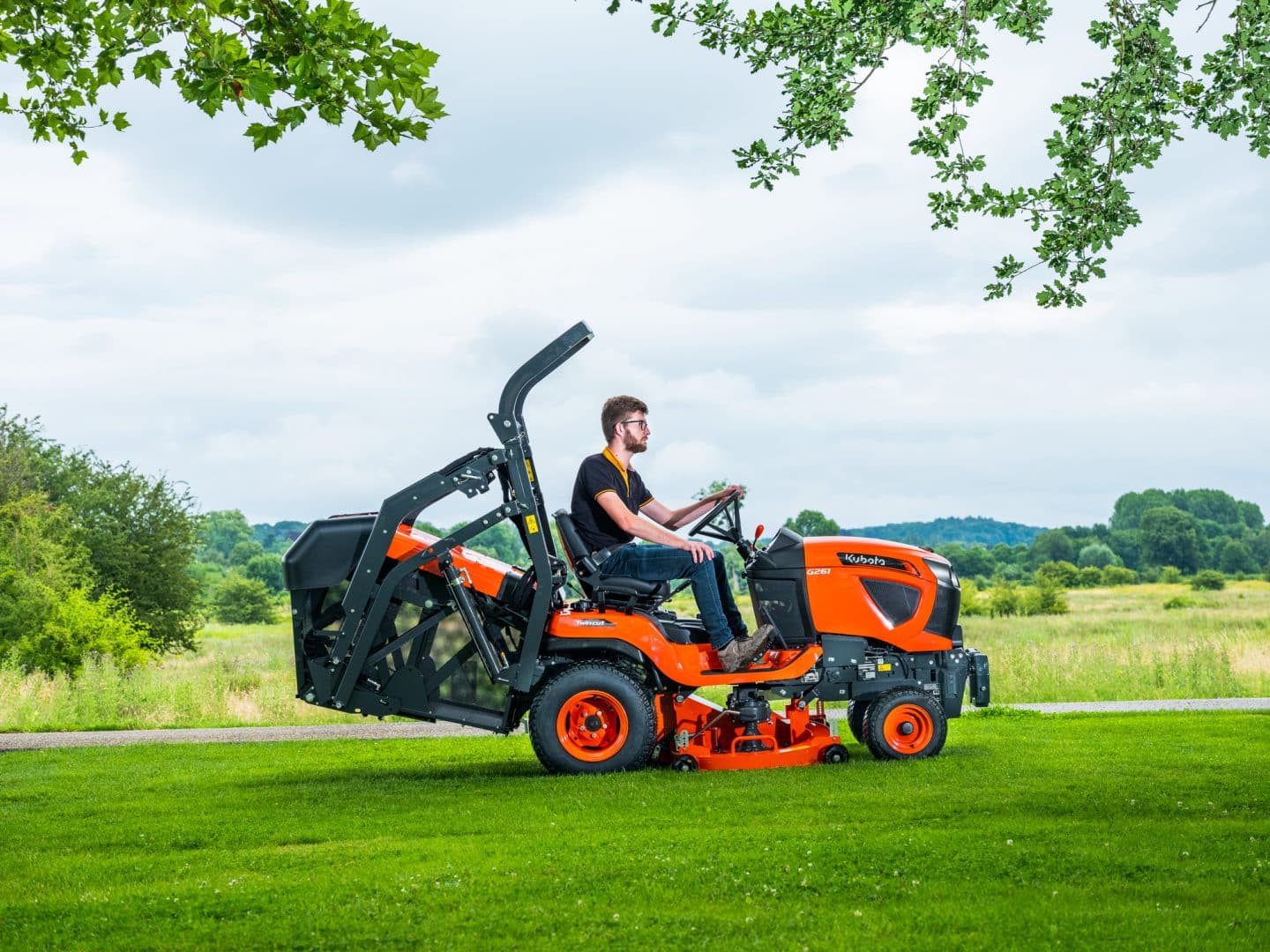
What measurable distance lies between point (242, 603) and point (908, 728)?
42215 millimetres

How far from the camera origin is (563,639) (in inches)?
387

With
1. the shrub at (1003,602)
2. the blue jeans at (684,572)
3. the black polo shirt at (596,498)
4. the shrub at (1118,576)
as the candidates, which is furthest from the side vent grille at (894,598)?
the shrub at (1118,576)

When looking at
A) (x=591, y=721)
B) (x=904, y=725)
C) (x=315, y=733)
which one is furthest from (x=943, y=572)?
(x=315, y=733)

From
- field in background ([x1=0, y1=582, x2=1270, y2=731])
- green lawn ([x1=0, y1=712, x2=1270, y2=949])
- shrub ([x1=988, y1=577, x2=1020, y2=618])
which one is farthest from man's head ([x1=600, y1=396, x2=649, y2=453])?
shrub ([x1=988, y1=577, x2=1020, y2=618])

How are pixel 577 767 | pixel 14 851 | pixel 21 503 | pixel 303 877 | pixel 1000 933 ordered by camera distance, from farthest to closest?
pixel 21 503
pixel 577 767
pixel 14 851
pixel 303 877
pixel 1000 933

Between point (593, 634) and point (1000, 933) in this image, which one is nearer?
point (1000, 933)

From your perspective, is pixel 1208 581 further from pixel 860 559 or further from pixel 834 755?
pixel 834 755

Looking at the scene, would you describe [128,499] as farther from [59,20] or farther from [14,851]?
[14,851]

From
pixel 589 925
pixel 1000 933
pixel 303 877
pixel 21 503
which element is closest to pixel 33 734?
pixel 303 877

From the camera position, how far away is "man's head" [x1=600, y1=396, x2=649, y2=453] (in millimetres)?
9883

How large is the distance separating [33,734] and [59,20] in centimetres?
791

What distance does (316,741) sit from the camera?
1299 cm

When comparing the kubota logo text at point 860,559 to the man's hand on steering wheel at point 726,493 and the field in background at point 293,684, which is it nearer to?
the man's hand on steering wheel at point 726,493

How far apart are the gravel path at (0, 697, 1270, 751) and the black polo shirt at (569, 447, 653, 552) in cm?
412
